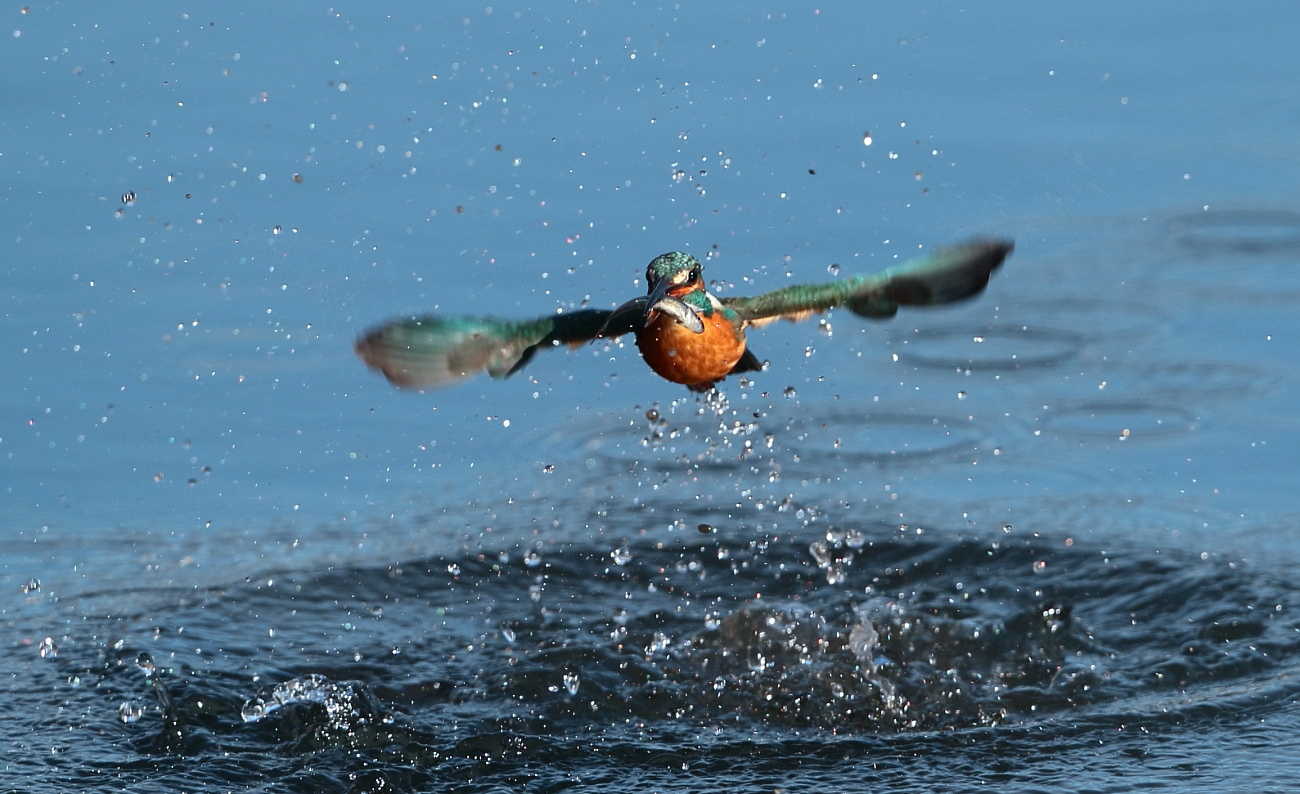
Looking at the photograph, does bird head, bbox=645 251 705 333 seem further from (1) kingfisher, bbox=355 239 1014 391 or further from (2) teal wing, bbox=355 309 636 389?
(2) teal wing, bbox=355 309 636 389

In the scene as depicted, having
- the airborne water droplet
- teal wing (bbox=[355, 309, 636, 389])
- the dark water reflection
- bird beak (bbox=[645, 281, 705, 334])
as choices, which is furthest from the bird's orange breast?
the airborne water droplet

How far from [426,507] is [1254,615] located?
2.74 metres

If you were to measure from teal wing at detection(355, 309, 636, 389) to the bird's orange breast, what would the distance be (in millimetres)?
359

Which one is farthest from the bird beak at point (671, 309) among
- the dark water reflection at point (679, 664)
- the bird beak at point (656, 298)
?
the dark water reflection at point (679, 664)

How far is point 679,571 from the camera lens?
5.90 m

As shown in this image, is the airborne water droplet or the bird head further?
the airborne water droplet

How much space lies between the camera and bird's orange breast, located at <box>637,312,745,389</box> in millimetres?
3797

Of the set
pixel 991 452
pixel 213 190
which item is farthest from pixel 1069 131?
pixel 213 190

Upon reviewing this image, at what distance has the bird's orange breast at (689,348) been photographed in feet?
12.5

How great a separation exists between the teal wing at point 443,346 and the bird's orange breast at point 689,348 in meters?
0.36

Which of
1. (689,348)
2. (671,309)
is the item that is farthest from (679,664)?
(671,309)

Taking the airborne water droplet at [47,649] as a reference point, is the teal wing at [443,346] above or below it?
above

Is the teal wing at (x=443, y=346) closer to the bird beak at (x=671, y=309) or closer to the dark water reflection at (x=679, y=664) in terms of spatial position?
the bird beak at (x=671, y=309)

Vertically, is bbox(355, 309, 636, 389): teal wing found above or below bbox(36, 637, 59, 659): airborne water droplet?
above
